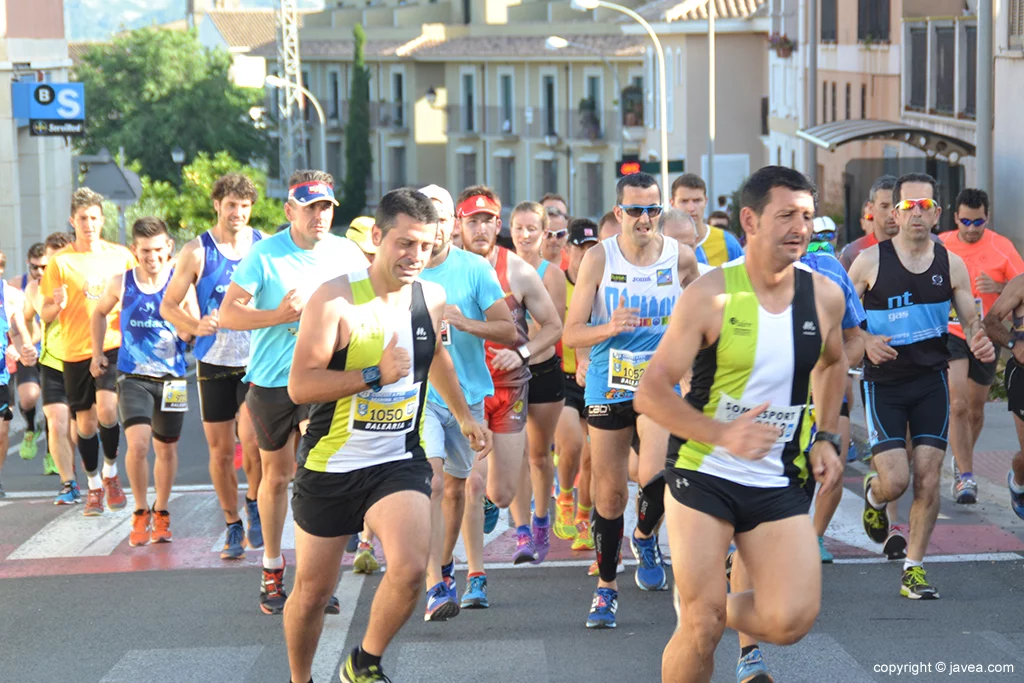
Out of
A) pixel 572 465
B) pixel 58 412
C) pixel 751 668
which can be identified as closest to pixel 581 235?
pixel 572 465

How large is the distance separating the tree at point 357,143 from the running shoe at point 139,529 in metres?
60.0

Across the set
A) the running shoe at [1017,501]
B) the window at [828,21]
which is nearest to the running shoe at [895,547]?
the running shoe at [1017,501]

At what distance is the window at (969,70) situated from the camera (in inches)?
1029

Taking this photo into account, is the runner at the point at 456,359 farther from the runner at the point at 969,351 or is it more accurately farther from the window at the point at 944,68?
the window at the point at 944,68

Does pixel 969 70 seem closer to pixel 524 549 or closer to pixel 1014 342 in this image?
pixel 1014 342

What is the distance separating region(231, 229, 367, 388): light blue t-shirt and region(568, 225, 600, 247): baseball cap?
3369 mm

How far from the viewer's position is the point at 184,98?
76188 millimetres

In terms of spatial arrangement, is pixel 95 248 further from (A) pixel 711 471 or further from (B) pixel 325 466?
(A) pixel 711 471

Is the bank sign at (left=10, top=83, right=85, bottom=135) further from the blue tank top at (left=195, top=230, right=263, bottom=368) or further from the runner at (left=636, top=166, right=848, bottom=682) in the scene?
the runner at (left=636, top=166, right=848, bottom=682)

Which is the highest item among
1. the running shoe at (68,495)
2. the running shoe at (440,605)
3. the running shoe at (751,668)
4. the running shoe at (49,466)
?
the running shoe at (751,668)

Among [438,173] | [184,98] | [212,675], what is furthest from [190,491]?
[184,98]

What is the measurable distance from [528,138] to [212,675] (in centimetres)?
5917

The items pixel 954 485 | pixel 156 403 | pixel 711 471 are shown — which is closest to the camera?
pixel 711 471

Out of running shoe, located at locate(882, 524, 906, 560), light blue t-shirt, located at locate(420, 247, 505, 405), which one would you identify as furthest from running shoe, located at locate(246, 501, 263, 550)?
running shoe, located at locate(882, 524, 906, 560)
